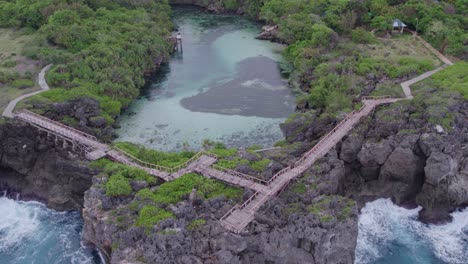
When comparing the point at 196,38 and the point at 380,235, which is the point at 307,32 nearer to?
the point at 196,38

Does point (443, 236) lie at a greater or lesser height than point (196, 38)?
lesser

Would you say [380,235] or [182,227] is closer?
[182,227]

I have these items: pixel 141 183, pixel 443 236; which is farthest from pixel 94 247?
pixel 443 236

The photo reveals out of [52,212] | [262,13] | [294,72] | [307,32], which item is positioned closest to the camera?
[52,212]

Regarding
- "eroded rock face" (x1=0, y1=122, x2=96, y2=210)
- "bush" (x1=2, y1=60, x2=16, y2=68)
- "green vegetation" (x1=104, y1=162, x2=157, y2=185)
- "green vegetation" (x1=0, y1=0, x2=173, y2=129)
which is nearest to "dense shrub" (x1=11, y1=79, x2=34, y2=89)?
"green vegetation" (x1=0, y1=0, x2=173, y2=129)

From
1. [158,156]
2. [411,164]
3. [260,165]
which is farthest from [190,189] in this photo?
[411,164]

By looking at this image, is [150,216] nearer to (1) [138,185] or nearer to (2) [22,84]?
(1) [138,185]
